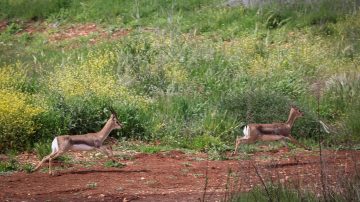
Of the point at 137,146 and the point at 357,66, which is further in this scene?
the point at 357,66

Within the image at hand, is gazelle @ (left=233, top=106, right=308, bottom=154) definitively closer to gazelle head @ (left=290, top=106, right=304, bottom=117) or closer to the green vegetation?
gazelle head @ (left=290, top=106, right=304, bottom=117)

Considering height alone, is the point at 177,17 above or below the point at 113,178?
above

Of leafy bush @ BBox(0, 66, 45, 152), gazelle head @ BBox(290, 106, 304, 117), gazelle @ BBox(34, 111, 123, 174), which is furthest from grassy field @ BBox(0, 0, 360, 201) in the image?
gazelle @ BBox(34, 111, 123, 174)

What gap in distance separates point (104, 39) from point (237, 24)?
4159 millimetres

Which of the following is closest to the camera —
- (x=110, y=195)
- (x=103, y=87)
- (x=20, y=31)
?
(x=110, y=195)

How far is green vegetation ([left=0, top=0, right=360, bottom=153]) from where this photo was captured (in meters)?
14.0

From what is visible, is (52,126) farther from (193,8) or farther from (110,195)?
(193,8)

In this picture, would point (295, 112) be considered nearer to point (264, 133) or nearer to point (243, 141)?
point (264, 133)

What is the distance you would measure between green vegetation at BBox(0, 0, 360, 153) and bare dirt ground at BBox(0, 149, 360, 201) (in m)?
0.95

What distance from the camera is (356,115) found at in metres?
14.4

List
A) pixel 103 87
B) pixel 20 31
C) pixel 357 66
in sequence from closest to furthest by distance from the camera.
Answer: pixel 103 87, pixel 357 66, pixel 20 31

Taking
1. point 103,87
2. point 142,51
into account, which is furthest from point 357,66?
point 103,87

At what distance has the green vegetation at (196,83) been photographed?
46.0 feet

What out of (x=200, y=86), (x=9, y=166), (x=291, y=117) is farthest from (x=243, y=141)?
(x=9, y=166)
